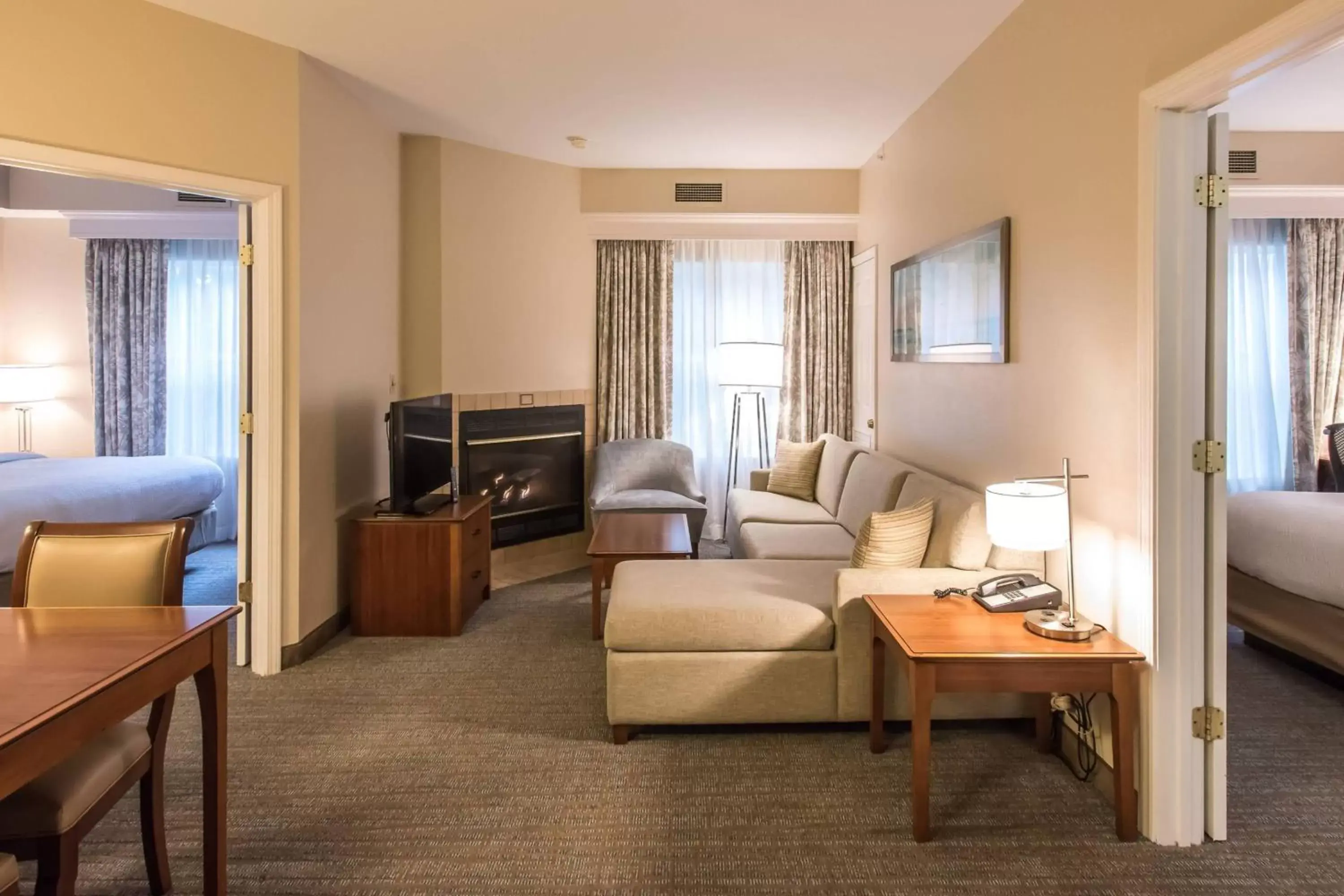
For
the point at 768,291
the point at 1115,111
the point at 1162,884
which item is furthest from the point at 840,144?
the point at 1162,884

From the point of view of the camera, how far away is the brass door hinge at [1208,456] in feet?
7.39

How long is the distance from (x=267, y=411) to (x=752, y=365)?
3.31 m

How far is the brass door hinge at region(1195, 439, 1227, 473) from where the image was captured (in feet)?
7.39

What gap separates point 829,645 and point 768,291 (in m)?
3.82

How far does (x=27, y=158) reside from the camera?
9.53 ft

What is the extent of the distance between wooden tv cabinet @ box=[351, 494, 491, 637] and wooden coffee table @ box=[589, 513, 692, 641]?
2.40 feet

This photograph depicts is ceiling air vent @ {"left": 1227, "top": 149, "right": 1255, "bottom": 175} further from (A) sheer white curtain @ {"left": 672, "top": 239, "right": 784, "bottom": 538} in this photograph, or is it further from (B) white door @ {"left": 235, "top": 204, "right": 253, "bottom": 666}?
(B) white door @ {"left": 235, "top": 204, "right": 253, "bottom": 666}

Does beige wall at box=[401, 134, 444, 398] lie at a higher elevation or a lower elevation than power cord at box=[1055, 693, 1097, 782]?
higher

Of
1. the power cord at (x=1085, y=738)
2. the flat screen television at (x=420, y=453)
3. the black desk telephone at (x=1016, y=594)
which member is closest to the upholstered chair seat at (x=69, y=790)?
the flat screen television at (x=420, y=453)

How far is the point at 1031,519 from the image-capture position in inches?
93.0

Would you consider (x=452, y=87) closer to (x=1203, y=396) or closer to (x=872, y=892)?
(x=1203, y=396)

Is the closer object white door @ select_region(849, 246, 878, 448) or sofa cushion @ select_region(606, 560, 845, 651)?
sofa cushion @ select_region(606, 560, 845, 651)

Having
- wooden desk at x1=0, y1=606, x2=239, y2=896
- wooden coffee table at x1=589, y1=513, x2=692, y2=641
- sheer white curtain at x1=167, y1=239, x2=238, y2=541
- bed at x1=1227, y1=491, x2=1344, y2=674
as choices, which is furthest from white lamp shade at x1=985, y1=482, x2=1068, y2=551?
sheer white curtain at x1=167, y1=239, x2=238, y2=541

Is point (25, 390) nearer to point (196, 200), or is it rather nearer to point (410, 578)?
point (196, 200)
